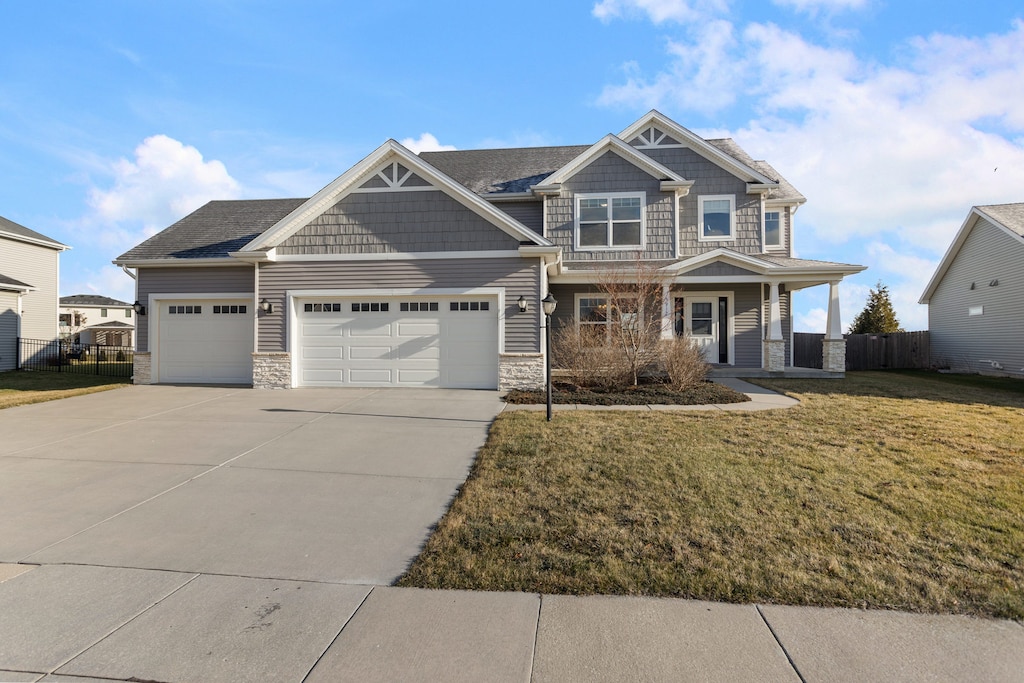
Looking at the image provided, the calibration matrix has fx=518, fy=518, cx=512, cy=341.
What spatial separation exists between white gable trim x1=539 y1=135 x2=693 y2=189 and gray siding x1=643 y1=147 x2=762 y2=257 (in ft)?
2.61

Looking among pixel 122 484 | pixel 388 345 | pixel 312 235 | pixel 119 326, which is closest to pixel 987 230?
pixel 388 345

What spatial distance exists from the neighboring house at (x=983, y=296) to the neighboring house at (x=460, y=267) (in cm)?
675

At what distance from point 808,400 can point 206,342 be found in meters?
15.1

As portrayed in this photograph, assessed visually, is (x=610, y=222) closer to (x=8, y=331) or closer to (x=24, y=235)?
(x=8, y=331)

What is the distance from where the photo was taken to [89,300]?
44375mm

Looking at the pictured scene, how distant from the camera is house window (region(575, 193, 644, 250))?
1622cm

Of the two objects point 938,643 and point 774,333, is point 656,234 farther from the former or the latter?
point 938,643

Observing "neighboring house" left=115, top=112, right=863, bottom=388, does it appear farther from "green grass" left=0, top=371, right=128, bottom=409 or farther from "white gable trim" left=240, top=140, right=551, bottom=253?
"green grass" left=0, top=371, right=128, bottom=409

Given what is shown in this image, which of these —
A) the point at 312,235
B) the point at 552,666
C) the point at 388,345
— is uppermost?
the point at 312,235

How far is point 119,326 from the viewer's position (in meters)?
41.3

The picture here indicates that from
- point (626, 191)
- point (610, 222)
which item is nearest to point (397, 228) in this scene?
point (610, 222)

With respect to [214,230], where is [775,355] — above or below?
below

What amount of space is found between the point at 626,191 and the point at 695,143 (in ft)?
9.35

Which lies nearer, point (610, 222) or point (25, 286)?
point (610, 222)
